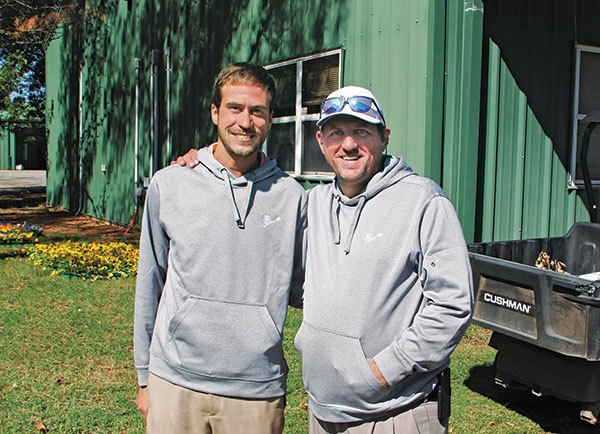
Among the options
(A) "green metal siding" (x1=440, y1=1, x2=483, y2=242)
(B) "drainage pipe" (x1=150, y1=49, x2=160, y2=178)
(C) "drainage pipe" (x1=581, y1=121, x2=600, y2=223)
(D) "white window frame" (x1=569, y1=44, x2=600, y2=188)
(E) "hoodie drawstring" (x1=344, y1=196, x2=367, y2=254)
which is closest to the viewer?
(E) "hoodie drawstring" (x1=344, y1=196, x2=367, y2=254)

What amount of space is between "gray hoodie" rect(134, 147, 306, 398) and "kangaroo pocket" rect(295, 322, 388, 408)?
0.19 meters

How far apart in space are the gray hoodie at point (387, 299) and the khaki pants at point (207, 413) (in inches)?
10.3

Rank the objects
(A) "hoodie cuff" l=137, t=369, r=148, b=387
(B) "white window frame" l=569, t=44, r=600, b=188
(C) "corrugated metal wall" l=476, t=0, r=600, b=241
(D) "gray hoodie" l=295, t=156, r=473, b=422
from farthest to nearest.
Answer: (B) "white window frame" l=569, t=44, r=600, b=188, (C) "corrugated metal wall" l=476, t=0, r=600, b=241, (A) "hoodie cuff" l=137, t=369, r=148, b=387, (D) "gray hoodie" l=295, t=156, r=473, b=422

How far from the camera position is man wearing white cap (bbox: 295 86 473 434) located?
222 centimetres

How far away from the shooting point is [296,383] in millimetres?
5141

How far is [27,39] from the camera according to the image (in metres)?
15.3

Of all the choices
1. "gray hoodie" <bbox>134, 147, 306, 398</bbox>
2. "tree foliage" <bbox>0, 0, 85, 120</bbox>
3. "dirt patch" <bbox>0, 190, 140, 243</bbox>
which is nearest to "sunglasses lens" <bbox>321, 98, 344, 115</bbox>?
"gray hoodie" <bbox>134, 147, 306, 398</bbox>

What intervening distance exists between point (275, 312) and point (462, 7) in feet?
17.2

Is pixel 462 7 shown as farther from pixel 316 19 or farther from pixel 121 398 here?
pixel 121 398

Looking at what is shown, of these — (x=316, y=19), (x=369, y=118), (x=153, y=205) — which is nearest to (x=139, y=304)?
(x=153, y=205)

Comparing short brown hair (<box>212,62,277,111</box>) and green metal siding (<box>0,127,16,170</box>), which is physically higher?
green metal siding (<box>0,127,16,170</box>)

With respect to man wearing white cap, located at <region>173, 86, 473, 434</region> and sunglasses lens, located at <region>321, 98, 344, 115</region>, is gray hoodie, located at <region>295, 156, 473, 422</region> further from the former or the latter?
sunglasses lens, located at <region>321, 98, 344, 115</region>

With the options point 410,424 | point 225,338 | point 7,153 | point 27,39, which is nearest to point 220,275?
point 225,338

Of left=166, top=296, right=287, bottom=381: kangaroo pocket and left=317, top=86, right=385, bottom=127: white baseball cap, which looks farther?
left=166, top=296, right=287, bottom=381: kangaroo pocket
